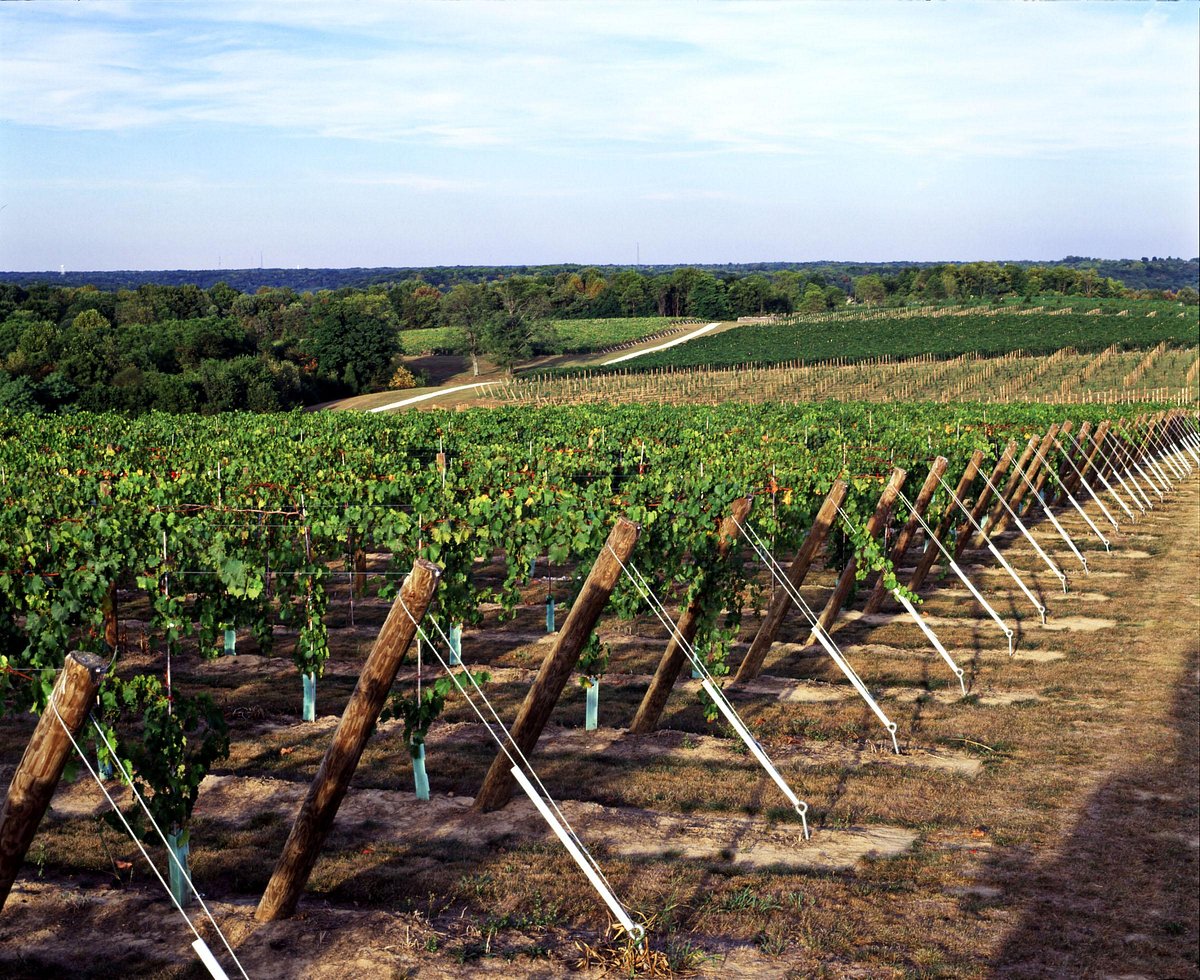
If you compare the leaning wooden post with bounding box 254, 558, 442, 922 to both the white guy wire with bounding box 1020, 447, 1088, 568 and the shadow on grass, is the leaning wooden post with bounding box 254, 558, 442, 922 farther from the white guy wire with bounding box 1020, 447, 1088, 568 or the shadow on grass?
the white guy wire with bounding box 1020, 447, 1088, 568

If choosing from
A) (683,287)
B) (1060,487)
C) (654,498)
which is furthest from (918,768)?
(683,287)

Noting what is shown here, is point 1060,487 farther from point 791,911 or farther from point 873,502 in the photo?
point 791,911

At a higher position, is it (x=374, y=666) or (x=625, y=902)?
(x=374, y=666)

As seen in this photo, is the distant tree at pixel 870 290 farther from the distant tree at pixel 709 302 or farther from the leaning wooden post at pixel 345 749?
the leaning wooden post at pixel 345 749

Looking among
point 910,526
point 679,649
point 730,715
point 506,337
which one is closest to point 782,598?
point 679,649

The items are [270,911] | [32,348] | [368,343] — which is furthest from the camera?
[368,343]

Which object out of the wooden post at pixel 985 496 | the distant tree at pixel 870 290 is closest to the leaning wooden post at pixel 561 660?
the wooden post at pixel 985 496

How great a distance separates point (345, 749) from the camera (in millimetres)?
6758

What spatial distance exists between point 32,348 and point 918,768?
195 ft

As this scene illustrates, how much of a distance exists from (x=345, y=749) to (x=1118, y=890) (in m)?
4.43

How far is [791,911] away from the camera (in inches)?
270

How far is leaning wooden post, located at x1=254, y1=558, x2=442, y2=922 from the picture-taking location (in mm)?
6621

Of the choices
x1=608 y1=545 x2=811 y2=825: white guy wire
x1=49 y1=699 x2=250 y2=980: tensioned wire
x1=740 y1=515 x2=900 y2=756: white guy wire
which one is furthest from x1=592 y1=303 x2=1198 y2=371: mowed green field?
x1=49 y1=699 x2=250 y2=980: tensioned wire

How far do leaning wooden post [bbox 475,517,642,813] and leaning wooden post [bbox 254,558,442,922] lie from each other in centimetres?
164
